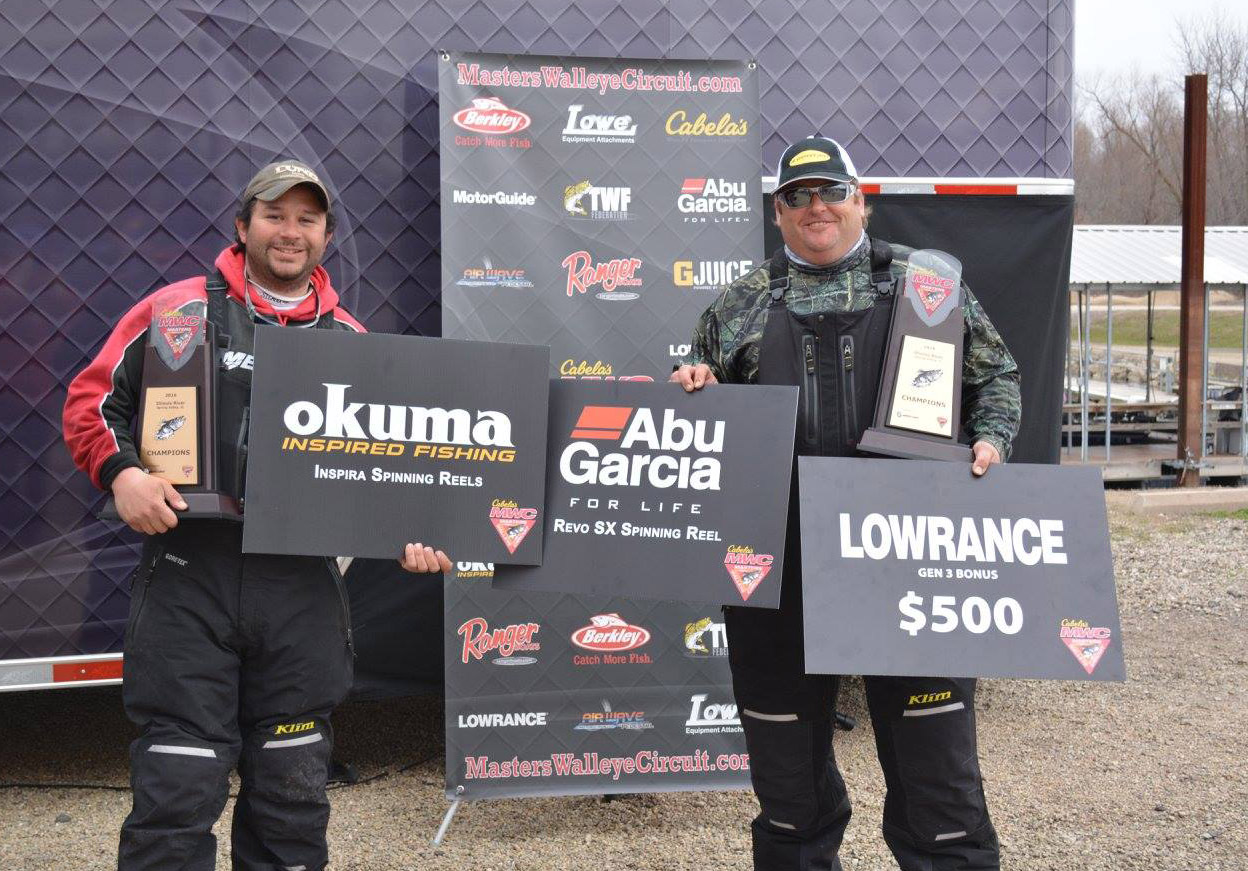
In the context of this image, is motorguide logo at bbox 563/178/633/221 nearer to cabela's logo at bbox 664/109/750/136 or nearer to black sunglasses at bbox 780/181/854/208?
cabela's logo at bbox 664/109/750/136

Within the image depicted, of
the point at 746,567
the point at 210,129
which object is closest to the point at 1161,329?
the point at 210,129

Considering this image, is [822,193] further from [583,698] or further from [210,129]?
[210,129]

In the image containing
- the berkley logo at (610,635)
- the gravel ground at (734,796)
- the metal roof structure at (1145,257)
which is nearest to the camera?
the gravel ground at (734,796)

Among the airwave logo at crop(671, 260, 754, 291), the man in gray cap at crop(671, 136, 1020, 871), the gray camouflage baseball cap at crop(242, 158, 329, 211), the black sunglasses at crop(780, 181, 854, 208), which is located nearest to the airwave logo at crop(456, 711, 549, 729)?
the man in gray cap at crop(671, 136, 1020, 871)

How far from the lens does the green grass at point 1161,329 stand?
3088cm

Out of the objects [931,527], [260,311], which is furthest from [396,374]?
[931,527]

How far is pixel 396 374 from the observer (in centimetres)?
280

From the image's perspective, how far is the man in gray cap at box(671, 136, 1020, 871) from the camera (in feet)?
9.27

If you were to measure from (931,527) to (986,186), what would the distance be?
2032mm

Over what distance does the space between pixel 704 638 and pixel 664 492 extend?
135cm

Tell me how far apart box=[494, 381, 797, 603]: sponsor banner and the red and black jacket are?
76 centimetres

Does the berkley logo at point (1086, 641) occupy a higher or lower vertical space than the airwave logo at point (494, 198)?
lower

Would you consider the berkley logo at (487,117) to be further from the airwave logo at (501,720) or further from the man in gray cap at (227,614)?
the airwave logo at (501,720)

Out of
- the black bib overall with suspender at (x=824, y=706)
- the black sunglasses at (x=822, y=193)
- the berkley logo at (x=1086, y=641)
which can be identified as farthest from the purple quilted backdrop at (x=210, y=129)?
the berkley logo at (x=1086, y=641)
